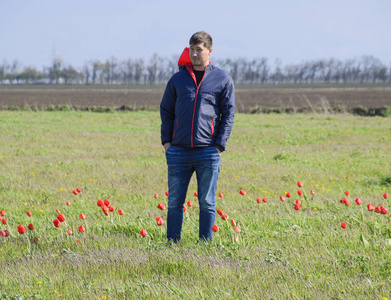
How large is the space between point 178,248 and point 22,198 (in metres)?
4.00

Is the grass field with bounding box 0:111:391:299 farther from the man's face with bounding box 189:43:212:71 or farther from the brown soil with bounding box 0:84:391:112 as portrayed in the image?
the brown soil with bounding box 0:84:391:112

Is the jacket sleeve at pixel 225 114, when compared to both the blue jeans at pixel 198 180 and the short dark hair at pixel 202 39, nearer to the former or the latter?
the blue jeans at pixel 198 180

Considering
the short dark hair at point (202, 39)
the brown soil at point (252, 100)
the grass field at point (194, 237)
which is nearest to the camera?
the grass field at point (194, 237)

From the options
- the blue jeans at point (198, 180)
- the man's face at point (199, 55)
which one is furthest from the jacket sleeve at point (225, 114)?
the man's face at point (199, 55)

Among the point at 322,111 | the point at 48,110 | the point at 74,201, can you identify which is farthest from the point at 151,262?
the point at 48,110

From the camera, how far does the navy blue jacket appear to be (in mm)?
3803

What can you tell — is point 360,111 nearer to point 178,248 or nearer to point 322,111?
point 322,111

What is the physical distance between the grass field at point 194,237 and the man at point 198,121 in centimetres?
61

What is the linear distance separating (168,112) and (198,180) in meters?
0.74

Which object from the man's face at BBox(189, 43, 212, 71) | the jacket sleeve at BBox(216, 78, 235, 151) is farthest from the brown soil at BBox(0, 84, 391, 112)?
the man's face at BBox(189, 43, 212, 71)

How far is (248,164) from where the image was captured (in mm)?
10312

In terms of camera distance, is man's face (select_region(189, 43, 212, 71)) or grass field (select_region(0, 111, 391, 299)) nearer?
grass field (select_region(0, 111, 391, 299))

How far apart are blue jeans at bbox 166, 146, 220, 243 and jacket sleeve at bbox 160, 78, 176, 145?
13 centimetres

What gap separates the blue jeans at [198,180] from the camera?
12.9ft
